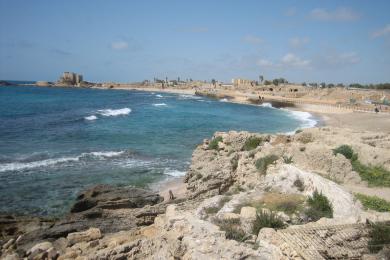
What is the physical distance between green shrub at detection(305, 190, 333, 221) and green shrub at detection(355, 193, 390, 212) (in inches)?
67.6

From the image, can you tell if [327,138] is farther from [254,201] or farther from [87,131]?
[87,131]

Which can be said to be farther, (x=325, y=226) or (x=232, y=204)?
(x=232, y=204)

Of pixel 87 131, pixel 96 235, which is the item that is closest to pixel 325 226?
pixel 96 235

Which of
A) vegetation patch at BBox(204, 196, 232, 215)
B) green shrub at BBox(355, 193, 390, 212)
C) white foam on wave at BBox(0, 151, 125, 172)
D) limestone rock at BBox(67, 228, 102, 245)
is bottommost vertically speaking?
white foam on wave at BBox(0, 151, 125, 172)

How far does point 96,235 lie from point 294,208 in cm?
581

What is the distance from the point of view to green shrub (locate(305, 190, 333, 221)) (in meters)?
10.1

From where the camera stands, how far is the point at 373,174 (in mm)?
14719

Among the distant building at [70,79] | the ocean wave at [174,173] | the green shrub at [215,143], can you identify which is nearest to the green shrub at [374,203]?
the green shrub at [215,143]

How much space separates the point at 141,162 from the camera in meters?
25.8

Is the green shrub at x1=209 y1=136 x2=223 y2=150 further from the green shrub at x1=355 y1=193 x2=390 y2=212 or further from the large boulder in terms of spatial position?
the green shrub at x1=355 y1=193 x2=390 y2=212

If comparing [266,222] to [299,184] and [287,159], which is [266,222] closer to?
[299,184]

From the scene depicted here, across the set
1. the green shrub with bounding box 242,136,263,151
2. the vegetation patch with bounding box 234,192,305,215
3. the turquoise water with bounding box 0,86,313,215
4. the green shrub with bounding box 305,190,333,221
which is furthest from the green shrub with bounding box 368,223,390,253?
the turquoise water with bounding box 0,86,313,215

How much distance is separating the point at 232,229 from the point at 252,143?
529 inches

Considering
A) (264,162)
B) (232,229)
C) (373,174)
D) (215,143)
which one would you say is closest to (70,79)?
(215,143)
